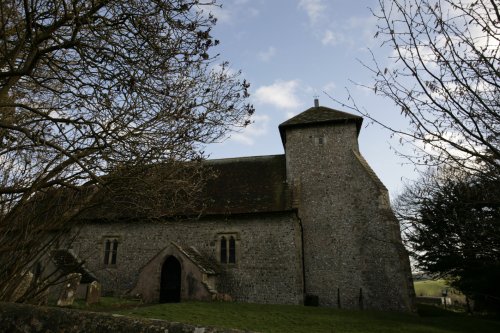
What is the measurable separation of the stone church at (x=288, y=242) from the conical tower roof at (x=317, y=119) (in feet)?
0.33

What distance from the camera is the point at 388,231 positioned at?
1772 centimetres

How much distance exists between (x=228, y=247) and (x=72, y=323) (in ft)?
52.9

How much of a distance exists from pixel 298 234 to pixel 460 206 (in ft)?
43.2

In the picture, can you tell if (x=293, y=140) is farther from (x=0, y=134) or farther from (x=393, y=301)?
(x=0, y=134)

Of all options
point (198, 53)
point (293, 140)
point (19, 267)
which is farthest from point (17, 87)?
point (293, 140)

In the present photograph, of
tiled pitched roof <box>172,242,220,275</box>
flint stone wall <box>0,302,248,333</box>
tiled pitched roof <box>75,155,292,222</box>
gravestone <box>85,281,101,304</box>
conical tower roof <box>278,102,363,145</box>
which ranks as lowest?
gravestone <box>85,281,101,304</box>

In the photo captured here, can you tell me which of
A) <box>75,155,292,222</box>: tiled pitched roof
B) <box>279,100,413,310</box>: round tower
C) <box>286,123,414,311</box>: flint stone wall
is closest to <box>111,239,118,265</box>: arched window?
<box>75,155,292,222</box>: tiled pitched roof

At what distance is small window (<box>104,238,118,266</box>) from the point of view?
20.1 m

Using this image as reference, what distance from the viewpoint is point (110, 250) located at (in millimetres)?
20281

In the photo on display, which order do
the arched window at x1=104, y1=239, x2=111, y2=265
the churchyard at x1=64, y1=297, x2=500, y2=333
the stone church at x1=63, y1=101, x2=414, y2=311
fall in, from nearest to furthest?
the churchyard at x1=64, y1=297, x2=500, y2=333 → the stone church at x1=63, y1=101, x2=414, y2=311 → the arched window at x1=104, y1=239, x2=111, y2=265

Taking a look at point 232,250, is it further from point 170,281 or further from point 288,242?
point 170,281

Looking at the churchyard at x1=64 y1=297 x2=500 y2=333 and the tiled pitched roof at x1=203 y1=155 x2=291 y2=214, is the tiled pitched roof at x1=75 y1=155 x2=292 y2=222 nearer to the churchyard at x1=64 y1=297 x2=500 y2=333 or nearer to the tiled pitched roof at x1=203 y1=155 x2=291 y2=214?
the tiled pitched roof at x1=203 y1=155 x2=291 y2=214

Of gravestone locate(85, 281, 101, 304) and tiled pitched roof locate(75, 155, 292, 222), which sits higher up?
tiled pitched roof locate(75, 155, 292, 222)

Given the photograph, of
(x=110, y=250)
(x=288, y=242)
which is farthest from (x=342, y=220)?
(x=110, y=250)
